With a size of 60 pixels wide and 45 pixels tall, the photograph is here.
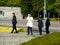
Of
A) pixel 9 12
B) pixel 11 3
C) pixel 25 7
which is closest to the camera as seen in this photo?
pixel 9 12

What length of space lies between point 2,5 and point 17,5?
128 inches

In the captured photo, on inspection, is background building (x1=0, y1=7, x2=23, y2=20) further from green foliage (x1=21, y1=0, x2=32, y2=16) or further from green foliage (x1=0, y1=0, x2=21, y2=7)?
green foliage (x1=0, y1=0, x2=21, y2=7)

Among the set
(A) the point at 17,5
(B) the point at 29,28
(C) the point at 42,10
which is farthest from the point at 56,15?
(B) the point at 29,28

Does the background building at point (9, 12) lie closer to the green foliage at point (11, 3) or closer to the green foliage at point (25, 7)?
the green foliage at point (25, 7)

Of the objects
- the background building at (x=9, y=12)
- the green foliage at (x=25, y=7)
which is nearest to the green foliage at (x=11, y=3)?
the green foliage at (x=25, y=7)

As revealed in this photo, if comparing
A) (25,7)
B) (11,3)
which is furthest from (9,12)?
(11,3)

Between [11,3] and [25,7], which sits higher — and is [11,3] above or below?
above

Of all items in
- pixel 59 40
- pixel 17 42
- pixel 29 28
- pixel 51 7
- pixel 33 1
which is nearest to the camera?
pixel 59 40

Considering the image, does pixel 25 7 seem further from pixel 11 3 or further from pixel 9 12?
pixel 11 3

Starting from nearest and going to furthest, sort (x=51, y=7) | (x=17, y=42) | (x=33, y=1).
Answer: (x=17, y=42) → (x=51, y=7) → (x=33, y=1)

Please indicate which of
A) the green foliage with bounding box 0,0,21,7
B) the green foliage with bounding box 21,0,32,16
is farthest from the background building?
the green foliage with bounding box 0,0,21,7

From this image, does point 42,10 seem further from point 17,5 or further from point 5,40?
point 5,40

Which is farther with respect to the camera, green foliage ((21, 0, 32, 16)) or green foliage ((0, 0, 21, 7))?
green foliage ((0, 0, 21, 7))

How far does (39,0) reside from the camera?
54.4 meters
